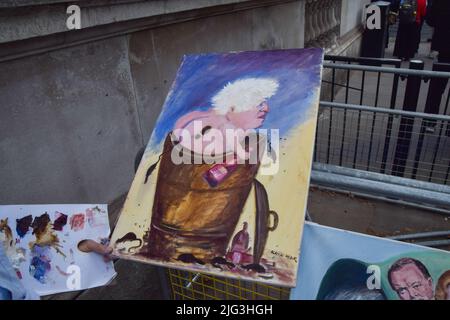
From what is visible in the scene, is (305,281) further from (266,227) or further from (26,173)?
(26,173)

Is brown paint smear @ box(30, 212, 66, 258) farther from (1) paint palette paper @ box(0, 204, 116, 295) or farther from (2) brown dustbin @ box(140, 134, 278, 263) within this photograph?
(2) brown dustbin @ box(140, 134, 278, 263)

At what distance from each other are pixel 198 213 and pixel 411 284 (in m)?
0.87

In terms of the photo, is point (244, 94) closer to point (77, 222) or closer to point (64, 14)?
point (77, 222)

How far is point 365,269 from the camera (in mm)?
1438

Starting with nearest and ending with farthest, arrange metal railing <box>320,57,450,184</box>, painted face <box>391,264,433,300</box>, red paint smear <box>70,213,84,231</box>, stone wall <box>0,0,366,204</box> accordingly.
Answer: painted face <box>391,264,433,300</box> → red paint smear <box>70,213,84,231</box> → stone wall <box>0,0,366,204</box> → metal railing <box>320,57,450,184</box>

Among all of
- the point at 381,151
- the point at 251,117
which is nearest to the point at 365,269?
the point at 251,117

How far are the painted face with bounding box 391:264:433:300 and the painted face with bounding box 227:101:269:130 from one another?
851mm

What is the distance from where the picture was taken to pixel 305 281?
148 centimetres

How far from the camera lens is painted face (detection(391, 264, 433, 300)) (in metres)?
1.36
